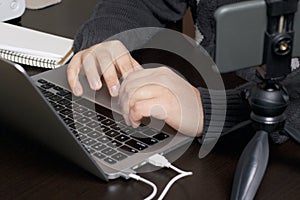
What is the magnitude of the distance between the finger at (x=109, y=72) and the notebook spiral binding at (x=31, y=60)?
12cm

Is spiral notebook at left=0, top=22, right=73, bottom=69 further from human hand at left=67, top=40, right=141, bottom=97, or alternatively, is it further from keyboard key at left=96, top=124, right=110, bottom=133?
keyboard key at left=96, top=124, right=110, bottom=133

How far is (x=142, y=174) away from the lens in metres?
0.81

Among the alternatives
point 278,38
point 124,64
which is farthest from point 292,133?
point 124,64

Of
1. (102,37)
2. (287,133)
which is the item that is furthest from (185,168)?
(102,37)

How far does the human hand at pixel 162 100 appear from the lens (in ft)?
2.93

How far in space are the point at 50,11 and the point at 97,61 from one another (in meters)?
0.51

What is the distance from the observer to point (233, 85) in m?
1.06

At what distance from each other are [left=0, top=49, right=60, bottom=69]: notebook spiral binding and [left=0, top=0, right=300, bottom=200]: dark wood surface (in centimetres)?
25

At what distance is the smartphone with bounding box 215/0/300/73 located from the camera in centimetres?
63

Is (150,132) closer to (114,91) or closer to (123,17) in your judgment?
(114,91)

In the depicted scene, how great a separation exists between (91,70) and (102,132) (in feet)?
0.68

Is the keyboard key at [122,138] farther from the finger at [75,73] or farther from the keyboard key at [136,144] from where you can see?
the finger at [75,73]

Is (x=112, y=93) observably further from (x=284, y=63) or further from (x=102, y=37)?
(x=284, y=63)

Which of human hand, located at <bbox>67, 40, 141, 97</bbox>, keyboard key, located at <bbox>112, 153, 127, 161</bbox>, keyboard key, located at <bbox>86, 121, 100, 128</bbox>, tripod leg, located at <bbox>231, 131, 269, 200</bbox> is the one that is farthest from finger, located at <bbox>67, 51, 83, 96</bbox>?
tripod leg, located at <bbox>231, 131, 269, 200</bbox>
